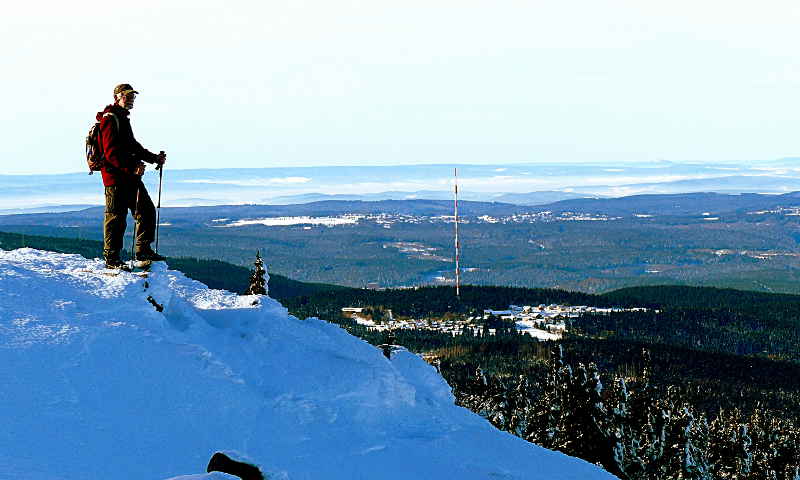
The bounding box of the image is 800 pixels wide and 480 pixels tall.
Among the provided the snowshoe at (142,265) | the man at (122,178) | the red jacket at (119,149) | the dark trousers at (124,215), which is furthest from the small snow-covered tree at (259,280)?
the red jacket at (119,149)

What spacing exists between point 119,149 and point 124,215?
206 centimetres

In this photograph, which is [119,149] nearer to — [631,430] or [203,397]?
[203,397]

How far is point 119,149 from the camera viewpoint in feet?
79.3

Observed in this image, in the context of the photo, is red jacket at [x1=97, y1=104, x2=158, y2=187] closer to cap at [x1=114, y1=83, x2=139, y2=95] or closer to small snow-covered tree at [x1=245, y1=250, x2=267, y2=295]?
cap at [x1=114, y1=83, x2=139, y2=95]

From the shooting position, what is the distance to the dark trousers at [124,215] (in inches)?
971

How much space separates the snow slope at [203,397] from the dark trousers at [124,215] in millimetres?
1832

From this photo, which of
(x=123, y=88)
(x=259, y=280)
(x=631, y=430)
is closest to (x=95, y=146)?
(x=123, y=88)

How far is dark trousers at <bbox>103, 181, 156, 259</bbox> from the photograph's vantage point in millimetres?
24672

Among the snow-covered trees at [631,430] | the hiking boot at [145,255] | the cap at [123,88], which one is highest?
the cap at [123,88]

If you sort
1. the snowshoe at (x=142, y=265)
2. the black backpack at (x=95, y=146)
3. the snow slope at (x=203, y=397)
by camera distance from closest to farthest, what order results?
the snow slope at (x=203, y=397), the black backpack at (x=95, y=146), the snowshoe at (x=142, y=265)

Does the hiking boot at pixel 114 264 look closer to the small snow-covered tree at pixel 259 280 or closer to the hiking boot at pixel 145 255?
the hiking boot at pixel 145 255

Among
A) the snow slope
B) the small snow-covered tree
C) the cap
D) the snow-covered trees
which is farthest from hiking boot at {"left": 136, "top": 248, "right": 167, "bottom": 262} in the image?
the snow-covered trees

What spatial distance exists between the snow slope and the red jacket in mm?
3006

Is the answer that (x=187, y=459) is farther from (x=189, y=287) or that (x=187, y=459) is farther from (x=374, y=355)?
(x=189, y=287)
